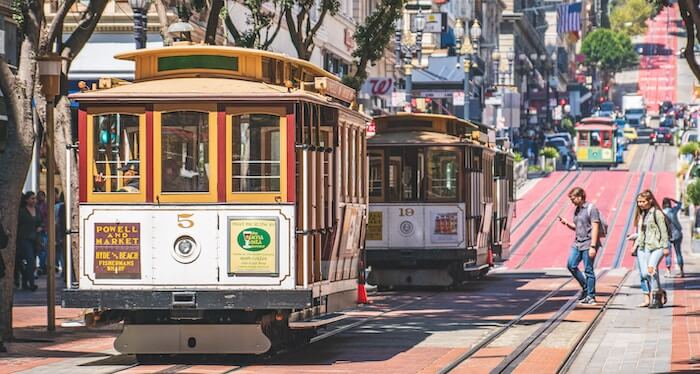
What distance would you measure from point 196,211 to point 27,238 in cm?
1384

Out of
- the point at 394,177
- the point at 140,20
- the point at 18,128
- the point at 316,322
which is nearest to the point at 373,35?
the point at 394,177

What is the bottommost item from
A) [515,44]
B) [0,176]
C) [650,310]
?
[650,310]

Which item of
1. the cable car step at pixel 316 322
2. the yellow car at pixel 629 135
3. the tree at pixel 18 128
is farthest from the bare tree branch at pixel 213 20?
the yellow car at pixel 629 135

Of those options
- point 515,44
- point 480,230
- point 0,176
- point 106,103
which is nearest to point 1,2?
point 480,230

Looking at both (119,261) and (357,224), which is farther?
(357,224)

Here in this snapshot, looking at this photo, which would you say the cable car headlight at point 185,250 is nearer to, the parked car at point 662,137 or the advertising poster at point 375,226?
the advertising poster at point 375,226

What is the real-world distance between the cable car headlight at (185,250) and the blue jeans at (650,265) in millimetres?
10219

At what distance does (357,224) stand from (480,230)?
12.9 meters

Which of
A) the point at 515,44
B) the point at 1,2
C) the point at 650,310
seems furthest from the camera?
the point at 515,44

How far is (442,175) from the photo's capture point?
30.5 m

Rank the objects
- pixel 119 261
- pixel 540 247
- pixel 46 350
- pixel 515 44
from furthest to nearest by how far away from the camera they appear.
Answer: pixel 515 44 → pixel 540 247 → pixel 46 350 → pixel 119 261

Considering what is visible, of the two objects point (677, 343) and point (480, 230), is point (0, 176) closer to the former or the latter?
point (677, 343)

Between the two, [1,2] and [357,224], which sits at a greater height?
[1,2]

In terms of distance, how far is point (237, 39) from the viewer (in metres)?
29.8
